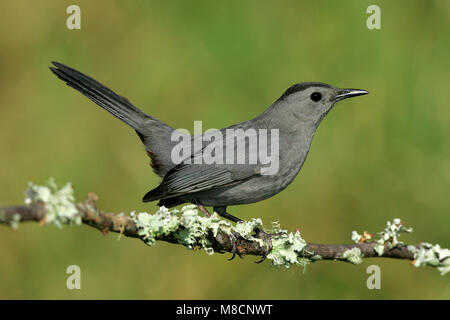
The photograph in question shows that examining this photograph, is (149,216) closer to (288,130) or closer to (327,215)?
(288,130)

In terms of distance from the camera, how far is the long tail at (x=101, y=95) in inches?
159

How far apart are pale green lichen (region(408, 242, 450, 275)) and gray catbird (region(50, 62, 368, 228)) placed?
1.17 m

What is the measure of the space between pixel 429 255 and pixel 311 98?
67.9 inches

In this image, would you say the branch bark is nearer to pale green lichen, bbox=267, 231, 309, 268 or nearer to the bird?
pale green lichen, bbox=267, 231, 309, 268

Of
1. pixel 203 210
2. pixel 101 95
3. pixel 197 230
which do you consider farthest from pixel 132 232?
pixel 101 95

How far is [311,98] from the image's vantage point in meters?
4.38

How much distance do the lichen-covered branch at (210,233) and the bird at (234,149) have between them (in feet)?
1.49

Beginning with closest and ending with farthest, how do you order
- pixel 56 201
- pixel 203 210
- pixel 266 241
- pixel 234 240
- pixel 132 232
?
1. pixel 56 201
2. pixel 132 232
3. pixel 234 240
4. pixel 266 241
5. pixel 203 210

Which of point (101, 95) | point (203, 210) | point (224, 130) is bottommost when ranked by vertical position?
point (203, 210)

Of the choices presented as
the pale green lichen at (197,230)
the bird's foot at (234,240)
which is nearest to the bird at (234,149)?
the pale green lichen at (197,230)

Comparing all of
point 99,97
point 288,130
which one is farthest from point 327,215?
point 99,97

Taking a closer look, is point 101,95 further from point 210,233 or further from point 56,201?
point 56,201

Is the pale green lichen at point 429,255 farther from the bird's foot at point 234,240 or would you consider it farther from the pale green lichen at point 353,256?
the bird's foot at point 234,240

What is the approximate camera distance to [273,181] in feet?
13.0
